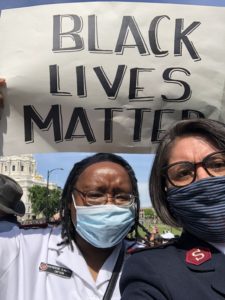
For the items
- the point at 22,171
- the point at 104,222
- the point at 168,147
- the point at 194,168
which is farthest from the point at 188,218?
the point at 22,171

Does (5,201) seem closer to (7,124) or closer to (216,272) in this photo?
(7,124)

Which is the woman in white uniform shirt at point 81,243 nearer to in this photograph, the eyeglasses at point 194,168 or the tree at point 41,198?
the eyeglasses at point 194,168

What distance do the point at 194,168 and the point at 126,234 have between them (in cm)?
131

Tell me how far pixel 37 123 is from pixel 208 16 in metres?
1.14

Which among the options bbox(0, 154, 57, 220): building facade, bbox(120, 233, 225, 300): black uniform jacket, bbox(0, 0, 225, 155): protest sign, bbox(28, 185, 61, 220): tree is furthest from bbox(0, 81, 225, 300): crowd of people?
bbox(0, 154, 57, 220): building facade

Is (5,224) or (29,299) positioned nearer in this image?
(29,299)

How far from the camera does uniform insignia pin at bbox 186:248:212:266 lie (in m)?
1.35

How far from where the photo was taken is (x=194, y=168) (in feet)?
5.02

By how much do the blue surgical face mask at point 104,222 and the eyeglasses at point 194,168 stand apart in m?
1.11

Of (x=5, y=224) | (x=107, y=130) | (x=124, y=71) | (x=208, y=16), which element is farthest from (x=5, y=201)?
(x=208, y=16)

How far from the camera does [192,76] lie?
2.47m

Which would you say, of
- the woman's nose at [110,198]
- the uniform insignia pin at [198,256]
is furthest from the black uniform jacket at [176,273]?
the woman's nose at [110,198]

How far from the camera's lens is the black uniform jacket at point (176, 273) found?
49.2 inches

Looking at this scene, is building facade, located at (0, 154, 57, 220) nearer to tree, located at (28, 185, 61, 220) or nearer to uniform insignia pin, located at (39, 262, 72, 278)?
tree, located at (28, 185, 61, 220)
